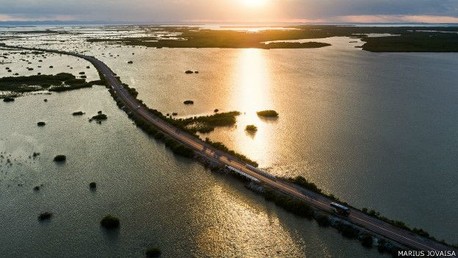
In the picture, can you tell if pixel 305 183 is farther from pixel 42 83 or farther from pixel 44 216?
pixel 42 83

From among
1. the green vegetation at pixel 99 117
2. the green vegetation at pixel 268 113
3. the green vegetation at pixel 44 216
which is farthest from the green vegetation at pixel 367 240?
the green vegetation at pixel 99 117

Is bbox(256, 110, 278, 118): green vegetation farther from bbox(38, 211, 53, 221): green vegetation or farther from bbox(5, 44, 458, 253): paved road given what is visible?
bbox(38, 211, 53, 221): green vegetation

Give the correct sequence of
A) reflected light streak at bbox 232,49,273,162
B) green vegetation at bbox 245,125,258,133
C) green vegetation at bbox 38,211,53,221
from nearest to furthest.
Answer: green vegetation at bbox 38,211,53,221 → reflected light streak at bbox 232,49,273,162 → green vegetation at bbox 245,125,258,133

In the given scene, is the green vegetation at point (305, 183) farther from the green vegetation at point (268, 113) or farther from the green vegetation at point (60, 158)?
the green vegetation at point (60, 158)

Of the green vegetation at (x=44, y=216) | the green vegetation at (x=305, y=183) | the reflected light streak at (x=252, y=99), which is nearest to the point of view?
the green vegetation at (x=44, y=216)

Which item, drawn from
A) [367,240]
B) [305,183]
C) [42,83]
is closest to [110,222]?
[305,183]

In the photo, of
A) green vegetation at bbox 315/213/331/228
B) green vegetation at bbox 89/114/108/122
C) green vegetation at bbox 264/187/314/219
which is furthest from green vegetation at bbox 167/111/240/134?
green vegetation at bbox 315/213/331/228

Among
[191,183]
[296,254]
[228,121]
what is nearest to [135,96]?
[228,121]
